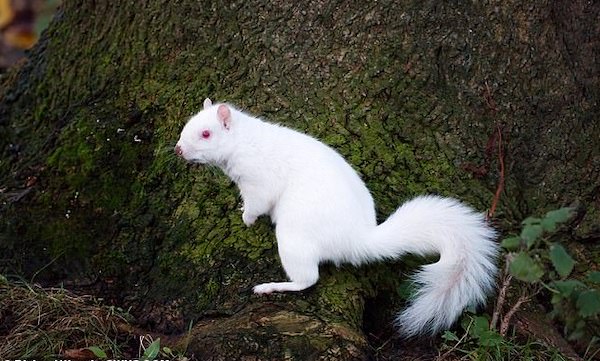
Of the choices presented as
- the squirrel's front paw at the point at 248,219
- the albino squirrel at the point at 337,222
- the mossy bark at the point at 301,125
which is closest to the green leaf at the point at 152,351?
the mossy bark at the point at 301,125

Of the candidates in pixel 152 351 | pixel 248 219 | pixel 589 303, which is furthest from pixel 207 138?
pixel 589 303

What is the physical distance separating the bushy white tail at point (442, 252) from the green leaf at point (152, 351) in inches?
26.5

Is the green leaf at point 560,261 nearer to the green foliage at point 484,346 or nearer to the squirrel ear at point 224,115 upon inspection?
the green foliage at point 484,346

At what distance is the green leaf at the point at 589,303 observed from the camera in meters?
2.24

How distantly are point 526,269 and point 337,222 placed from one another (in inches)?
22.6

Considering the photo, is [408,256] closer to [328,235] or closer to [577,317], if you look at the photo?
[328,235]

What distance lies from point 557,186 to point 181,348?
1439 millimetres

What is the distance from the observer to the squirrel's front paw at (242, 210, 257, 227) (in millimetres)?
2818

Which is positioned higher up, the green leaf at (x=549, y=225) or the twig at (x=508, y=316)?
the green leaf at (x=549, y=225)

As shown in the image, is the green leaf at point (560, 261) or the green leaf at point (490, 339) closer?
the green leaf at point (560, 261)

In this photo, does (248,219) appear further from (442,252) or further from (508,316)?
(508,316)

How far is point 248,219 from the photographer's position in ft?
9.30

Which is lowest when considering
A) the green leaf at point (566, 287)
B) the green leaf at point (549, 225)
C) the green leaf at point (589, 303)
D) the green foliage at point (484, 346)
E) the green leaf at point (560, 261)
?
the green foliage at point (484, 346)

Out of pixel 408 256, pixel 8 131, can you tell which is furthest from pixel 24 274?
pixel 408 256
